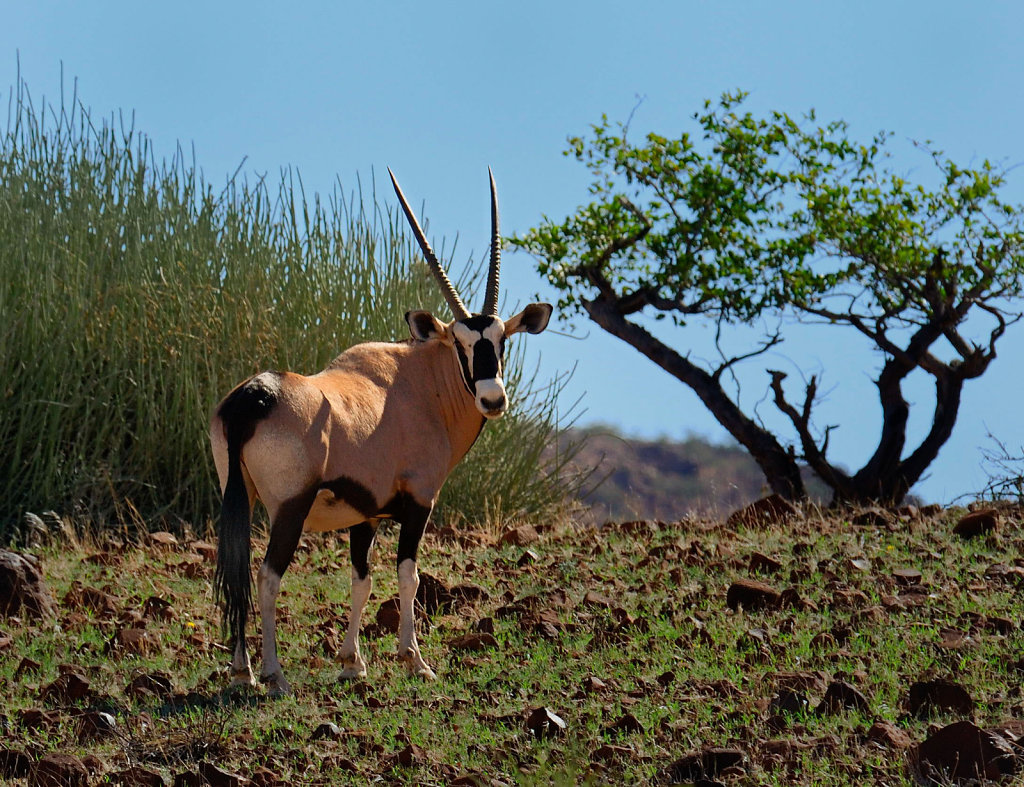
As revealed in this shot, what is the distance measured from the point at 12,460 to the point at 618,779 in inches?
292

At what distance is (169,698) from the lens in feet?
18.1

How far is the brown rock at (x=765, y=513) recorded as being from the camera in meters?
9.18

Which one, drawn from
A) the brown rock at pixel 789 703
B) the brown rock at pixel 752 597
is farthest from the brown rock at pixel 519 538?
the brown rock at pixel 789 703

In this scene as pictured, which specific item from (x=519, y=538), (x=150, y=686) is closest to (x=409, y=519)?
(x=150, y=686)

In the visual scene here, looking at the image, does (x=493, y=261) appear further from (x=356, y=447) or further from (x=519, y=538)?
(x=519, y=538)

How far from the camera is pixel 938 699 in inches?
188

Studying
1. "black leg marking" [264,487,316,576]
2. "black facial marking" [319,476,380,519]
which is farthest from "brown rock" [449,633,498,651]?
"black leg marking" [264,487,316,576]

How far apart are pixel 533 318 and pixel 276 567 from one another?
1.83 metres

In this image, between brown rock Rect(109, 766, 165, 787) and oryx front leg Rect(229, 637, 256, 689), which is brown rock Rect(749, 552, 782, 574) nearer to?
oryx front leg Rect(229, 637, 256, 689)

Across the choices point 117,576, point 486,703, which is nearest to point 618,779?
point 486,703

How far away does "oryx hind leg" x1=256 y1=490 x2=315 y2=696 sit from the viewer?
528cm

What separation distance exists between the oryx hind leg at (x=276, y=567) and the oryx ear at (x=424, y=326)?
3.38 feet

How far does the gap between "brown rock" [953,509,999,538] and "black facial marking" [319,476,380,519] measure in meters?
4.27

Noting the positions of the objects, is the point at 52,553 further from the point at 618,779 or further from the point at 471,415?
the point at 618,779
